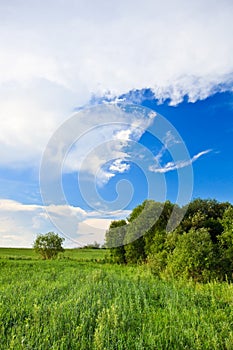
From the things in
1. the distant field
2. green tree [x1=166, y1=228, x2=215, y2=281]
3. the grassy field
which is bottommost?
the grassy field

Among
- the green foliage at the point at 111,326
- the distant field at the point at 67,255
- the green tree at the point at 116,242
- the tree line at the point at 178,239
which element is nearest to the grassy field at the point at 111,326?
the green foliage at the point at 111,326

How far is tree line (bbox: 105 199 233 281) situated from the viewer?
54.5 feet

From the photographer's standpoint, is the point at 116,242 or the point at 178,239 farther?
the point at 116,242

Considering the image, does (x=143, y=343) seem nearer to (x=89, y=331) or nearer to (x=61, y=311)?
(x=89, y=331)

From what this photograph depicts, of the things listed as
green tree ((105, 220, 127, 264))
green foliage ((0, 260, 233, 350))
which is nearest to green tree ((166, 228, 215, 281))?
green foliage ((0, 260, 233, 350))

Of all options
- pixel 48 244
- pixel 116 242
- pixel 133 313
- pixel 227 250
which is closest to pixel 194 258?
pixel 227 250

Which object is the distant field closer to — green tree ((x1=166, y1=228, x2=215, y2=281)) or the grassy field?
green tree ((x1=166, y1=228, x2=215, y2=281))

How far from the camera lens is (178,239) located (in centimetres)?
1938

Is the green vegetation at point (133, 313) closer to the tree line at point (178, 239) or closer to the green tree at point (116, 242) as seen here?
the tree line at point (178, 239)

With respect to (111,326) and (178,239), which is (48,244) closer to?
(178,239)

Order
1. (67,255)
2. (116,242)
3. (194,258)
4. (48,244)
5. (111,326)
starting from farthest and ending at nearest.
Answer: (67,255), (48,244), (116,242), (194,258), (111,326)

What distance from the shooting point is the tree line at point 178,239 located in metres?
16.6

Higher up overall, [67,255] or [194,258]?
[67,255]

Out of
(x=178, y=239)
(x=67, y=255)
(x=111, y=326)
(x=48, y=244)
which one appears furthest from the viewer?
(x=67, y=255)
